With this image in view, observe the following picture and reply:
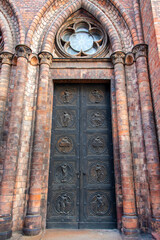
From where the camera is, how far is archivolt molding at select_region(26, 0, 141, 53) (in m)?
5.91

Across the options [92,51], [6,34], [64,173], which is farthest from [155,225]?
[6,34]

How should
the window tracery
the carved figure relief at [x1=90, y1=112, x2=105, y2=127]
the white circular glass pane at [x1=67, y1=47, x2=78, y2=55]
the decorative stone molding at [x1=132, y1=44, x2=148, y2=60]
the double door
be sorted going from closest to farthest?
the double door < the decorative stone molding at [x1=132, y1=44, x2=148, y2=60] < the carved figure relief at [x1=90, y1=112, x2=105, y2=127] < the window tracery < the white circular glass pane at [x1=67, y1=47, x2=78, y2=55]

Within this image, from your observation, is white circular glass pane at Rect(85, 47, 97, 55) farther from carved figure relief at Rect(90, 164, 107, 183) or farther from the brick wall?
carved figure relief at Rect(90, 164, 107, 183)

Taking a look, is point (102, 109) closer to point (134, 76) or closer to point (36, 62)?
point (134, 76)

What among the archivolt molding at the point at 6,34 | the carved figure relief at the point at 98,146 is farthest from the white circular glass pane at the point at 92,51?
the carved figure relief at the point at 98,146

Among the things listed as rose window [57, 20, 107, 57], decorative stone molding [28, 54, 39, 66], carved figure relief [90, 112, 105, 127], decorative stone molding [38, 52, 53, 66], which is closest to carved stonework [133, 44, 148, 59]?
rose window [57, 20, 107, 57]

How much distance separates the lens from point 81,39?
265 inches

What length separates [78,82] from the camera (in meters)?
6.12

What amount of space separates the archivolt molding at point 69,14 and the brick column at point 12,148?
785 mm

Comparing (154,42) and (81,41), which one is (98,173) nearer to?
(154,42)

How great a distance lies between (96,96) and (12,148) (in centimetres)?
323

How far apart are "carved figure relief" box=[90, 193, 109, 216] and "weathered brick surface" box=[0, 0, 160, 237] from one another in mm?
456

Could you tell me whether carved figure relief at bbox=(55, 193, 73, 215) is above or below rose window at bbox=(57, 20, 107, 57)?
below

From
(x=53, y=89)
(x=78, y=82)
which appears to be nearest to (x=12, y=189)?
(x=53, y=89)
